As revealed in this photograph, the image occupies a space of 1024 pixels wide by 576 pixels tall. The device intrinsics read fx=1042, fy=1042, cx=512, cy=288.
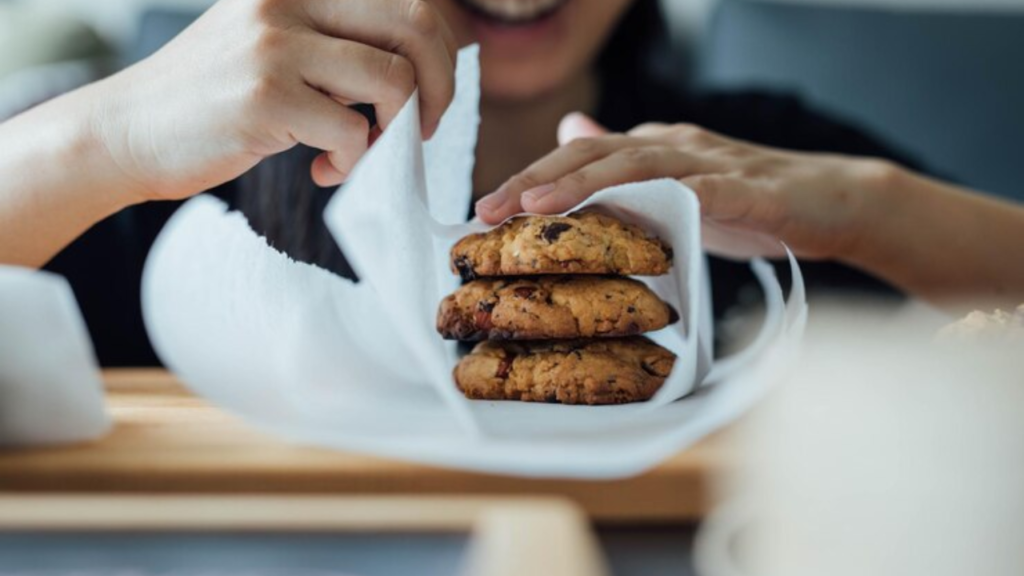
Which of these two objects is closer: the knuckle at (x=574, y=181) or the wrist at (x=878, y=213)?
the knuckle at (x=574, y=181)

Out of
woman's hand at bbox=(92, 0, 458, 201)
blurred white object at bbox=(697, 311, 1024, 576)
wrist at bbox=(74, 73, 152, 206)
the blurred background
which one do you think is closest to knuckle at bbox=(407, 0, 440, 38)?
woman's hand at bbox=(92, 0, 458, 201)

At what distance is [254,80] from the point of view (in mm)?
601

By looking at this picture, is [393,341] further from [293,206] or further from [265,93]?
[293,206]

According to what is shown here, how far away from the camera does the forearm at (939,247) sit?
3.12ft

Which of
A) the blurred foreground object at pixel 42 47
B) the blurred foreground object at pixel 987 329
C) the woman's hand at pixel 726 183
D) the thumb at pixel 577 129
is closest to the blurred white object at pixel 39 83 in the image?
the blurred foreground object at pixel 42 47

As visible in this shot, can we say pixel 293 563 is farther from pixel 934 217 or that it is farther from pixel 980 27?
pixel 980 27

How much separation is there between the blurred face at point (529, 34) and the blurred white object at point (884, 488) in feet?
3.46

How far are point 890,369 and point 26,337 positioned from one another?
14.4 inches

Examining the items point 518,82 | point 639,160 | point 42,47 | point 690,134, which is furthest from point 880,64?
point 42,47

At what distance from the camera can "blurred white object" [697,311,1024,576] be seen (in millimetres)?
336

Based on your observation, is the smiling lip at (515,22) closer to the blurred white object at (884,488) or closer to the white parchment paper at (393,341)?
the white parchment paper at (393,341)

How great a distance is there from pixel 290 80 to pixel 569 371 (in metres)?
0.23

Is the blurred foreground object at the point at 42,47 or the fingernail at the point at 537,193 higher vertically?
the blurred foreground object at the point at 42,47

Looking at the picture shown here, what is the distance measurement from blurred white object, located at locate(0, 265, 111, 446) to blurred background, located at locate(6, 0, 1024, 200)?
141 centimetres
